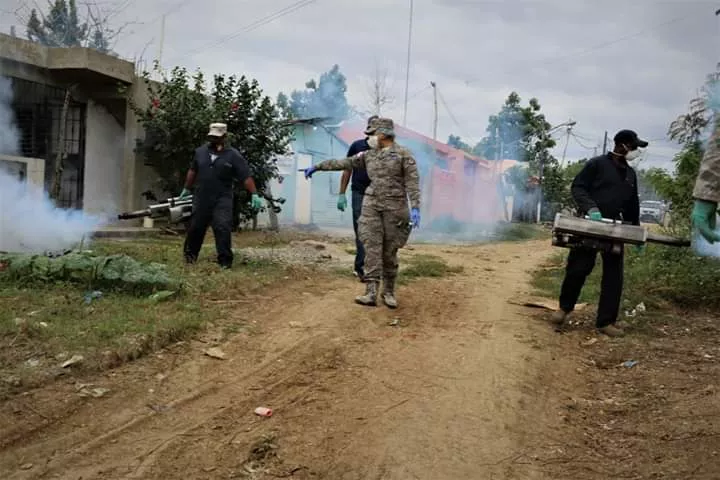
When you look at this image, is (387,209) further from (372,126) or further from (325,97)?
(325,97)

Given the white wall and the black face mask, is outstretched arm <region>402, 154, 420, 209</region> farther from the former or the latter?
the white wall

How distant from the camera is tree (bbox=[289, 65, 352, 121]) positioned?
25.9m

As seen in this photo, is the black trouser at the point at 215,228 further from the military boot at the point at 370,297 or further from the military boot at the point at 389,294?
the military boot at the point at 389,294

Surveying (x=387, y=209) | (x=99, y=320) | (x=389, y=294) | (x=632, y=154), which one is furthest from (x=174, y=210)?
(x=632, y=154)

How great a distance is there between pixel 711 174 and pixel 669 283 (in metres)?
4.86

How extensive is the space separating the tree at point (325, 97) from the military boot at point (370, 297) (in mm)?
18772

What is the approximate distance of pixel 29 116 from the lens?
37.6ft

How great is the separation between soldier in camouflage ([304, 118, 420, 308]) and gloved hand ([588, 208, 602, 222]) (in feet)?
5.09

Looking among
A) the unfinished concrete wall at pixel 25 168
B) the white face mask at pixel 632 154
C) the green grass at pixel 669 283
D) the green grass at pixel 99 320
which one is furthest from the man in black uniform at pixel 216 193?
the white face mask at pixel 632 154

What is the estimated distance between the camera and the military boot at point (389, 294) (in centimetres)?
610

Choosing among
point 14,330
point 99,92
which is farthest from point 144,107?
point 14,330

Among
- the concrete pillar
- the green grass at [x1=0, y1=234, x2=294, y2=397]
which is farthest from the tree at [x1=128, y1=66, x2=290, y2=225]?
the green grass at [x1=0, y1=234, x2=294, y2=397]

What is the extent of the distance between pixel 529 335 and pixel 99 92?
10.3m

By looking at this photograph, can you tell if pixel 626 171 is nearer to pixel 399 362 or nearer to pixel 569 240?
pixel 569 240
